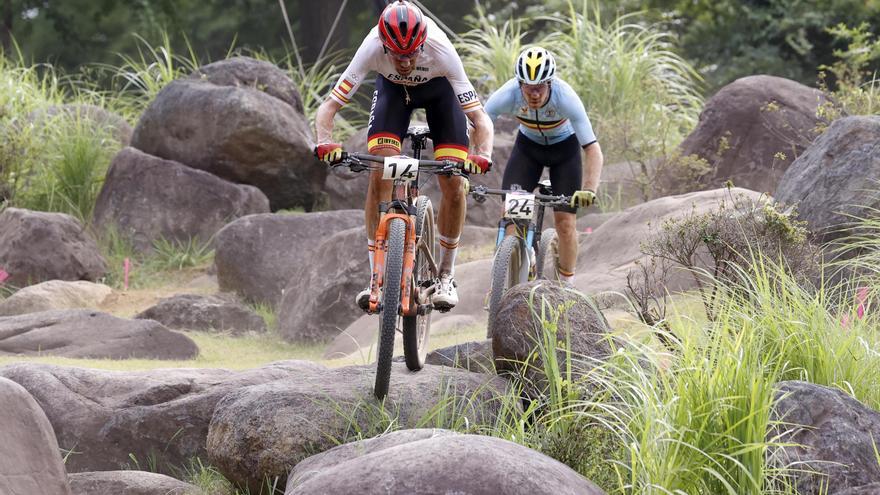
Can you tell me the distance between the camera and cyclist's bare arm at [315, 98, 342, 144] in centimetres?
757

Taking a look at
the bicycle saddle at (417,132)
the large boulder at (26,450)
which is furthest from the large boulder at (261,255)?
the large boulder at (26,450)

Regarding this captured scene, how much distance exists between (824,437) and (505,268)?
11.4 ft

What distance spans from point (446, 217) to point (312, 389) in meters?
1.69

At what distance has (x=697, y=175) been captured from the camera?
1549 centimetres

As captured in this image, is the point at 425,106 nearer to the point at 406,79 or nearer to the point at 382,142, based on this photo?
the point at 406,79

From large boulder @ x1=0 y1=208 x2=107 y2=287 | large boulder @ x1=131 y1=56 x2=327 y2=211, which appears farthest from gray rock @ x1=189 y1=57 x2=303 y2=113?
large boulder @ x1=0 y1=208 x2=107 y2=287

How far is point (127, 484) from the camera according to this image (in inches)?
277

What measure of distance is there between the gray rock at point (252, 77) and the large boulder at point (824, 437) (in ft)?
41.8

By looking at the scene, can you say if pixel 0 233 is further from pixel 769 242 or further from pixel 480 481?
pixel 480 481

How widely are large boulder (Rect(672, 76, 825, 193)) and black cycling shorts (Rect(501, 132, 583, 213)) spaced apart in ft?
20.3

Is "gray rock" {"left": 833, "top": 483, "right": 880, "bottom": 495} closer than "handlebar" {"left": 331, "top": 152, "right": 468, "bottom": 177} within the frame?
Yes

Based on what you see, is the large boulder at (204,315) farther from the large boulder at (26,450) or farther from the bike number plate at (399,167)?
the large boulder at (26,450)

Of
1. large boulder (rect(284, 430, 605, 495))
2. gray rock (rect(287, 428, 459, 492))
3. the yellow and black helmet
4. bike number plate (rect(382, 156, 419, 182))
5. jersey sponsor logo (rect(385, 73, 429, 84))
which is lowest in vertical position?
gray rock (rect(287, 428, 459, 492))

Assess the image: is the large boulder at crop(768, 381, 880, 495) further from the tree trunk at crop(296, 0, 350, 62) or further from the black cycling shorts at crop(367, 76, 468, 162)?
the tree trunk at crop(296, 0, 350, 62)
